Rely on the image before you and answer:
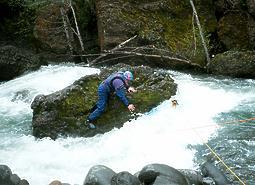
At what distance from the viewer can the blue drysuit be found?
9234mm

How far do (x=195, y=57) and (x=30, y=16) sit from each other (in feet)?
27.6

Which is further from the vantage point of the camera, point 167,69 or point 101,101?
point 167,69

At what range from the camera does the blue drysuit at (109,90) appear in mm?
9234

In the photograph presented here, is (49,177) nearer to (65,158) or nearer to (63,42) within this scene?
(65,158)

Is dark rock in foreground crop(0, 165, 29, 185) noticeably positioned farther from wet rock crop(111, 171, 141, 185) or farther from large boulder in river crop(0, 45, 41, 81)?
large boulder in river crop(0, 45, 41, 81)

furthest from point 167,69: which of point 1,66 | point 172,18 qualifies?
point 1,66

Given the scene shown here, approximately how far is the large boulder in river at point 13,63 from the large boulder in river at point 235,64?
724cm

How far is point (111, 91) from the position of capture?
955 centimetres

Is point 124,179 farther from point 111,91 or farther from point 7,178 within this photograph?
point 111,91

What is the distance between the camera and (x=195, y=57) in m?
14.0

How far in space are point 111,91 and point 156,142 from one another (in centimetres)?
164

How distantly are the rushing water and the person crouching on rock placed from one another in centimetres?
47

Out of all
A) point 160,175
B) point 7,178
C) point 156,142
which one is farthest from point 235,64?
point 7,178

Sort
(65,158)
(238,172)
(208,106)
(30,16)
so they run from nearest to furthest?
(238,172) → (65,158) → (208,106) → (30,16)
